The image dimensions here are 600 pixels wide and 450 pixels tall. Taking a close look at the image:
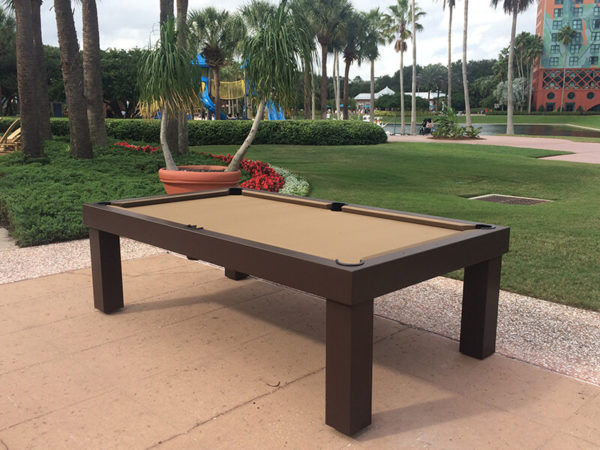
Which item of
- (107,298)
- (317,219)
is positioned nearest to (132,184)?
(107,298)

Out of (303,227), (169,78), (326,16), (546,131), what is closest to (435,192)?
(169,78)

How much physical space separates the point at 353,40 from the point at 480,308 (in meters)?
37.7

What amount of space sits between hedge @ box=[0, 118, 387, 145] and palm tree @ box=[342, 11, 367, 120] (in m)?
13.8

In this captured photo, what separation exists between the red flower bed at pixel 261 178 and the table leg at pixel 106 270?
5.24 meters

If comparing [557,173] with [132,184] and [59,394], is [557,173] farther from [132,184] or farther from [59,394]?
[59,394]

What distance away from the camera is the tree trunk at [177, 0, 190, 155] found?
34.3ft

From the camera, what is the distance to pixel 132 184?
9.17m

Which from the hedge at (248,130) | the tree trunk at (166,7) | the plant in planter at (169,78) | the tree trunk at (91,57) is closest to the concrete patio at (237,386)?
the plant in planter at (169,78)

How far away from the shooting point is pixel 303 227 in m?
3.44

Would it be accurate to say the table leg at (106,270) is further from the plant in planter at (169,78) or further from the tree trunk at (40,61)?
the tree trunk at (40,61)

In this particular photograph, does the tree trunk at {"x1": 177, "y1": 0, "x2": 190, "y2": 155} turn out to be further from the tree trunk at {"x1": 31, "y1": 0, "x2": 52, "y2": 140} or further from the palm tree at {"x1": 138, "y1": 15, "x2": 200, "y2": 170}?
the tree trunk at {"x1": 31, "y1": 0, "x2": 52, "y2": 140}

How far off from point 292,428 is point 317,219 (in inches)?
60.5

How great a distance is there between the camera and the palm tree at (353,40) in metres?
36.8

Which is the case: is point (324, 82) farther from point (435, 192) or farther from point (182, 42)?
point (435, 192)
